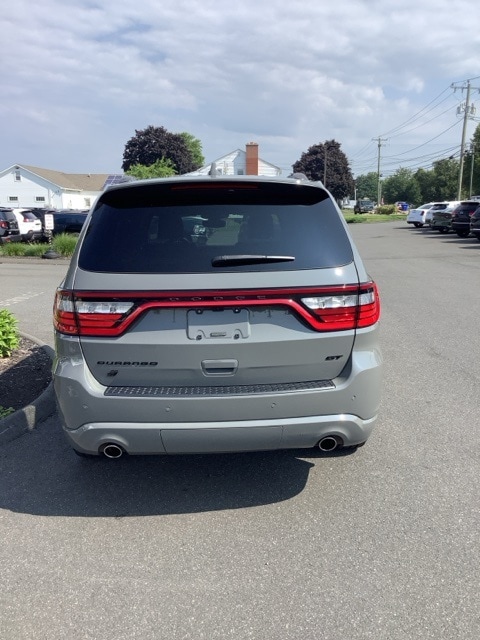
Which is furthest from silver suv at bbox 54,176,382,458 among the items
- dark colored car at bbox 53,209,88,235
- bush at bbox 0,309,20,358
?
dark colored car at bbox 53,209,88,235

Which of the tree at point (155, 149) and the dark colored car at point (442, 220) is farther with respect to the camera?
the tree at point (155, 149)

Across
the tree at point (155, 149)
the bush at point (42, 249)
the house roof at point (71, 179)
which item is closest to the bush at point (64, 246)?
the bush at point (42, 249)

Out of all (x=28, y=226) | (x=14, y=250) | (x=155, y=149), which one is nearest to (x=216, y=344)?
(x=14, y=250)

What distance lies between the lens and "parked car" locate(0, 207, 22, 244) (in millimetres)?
24447

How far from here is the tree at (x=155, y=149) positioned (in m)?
75.7

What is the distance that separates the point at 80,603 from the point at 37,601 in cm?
21

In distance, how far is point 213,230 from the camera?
132 inches

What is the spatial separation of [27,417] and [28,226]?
2362 centimetres

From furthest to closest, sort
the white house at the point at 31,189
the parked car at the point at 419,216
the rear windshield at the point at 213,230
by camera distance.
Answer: the white house at the point at 31,189, the parked car at the point at 419,216, the rear windshield at the point at 213,230

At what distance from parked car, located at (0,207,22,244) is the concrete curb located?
70.8 feet

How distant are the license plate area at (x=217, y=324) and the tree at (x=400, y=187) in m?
111

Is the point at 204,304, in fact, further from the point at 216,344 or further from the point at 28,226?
the point at 28,226

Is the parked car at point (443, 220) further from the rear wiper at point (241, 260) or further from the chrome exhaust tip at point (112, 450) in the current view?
the chrome exhaust tip at point (112, 450)

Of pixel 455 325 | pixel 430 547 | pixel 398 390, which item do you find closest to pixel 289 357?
pixel 430 547
